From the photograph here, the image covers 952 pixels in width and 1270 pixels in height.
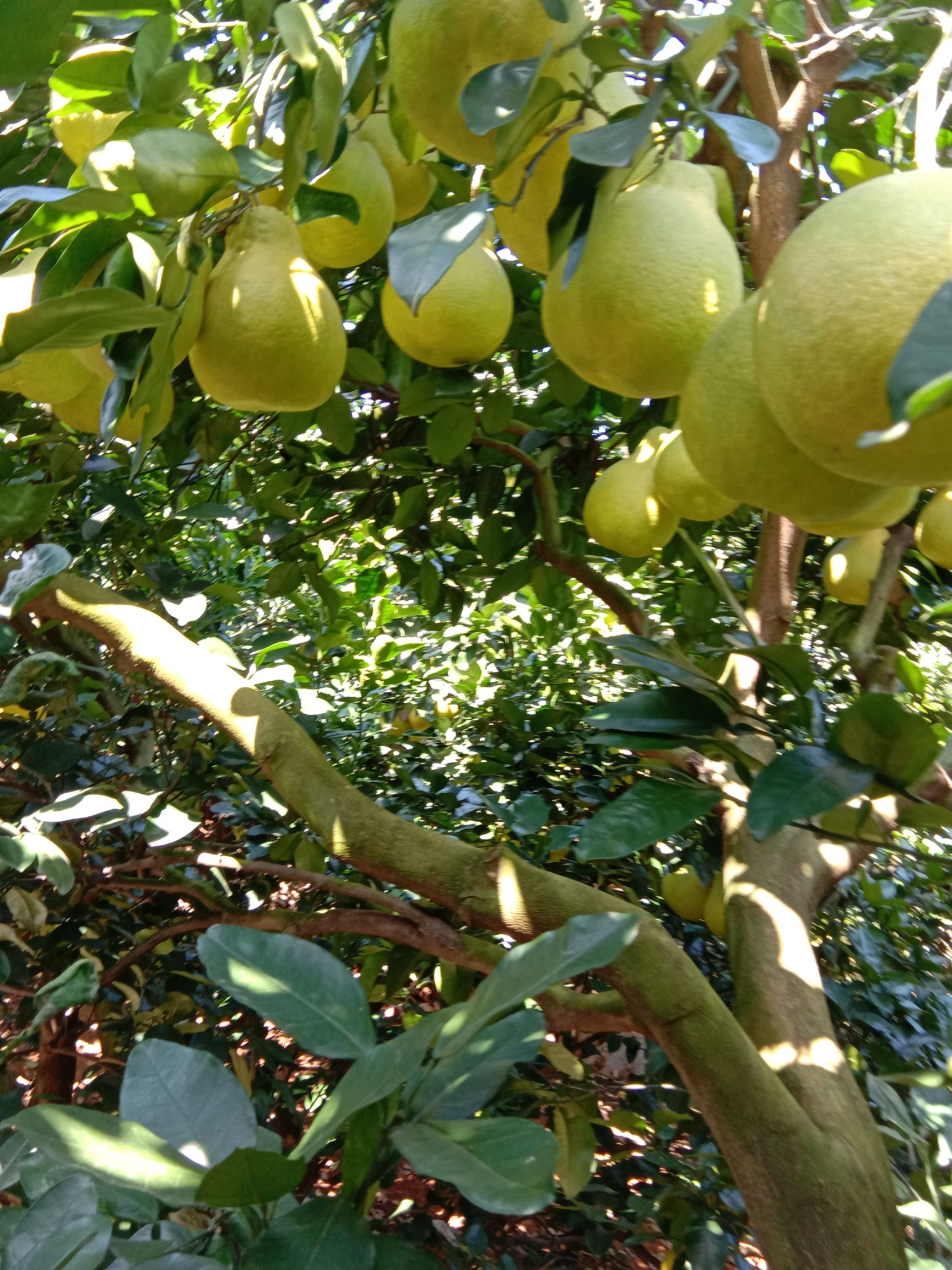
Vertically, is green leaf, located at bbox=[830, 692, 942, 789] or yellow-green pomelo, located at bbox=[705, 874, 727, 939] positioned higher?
green leaf, located at bbox=[830, 692, 942, 789]

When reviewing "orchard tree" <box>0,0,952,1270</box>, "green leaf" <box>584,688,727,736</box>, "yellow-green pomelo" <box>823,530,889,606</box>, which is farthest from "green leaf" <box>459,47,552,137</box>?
"yellow-green pomelo" <box>823,530,889,606</box>

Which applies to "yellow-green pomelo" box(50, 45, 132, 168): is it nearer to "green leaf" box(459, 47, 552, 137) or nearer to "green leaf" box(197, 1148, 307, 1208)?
"green leaf" box(459, 47, 552, 137)

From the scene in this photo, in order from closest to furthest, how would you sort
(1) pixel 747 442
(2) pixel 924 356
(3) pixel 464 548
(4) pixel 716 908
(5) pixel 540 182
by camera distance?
(2) pixel 924 356 < (1) pixel 747 442 < (5) pixel 540 182 < (4) pixel 716 908 < (3) pixel 464 548

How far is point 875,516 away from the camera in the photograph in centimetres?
57

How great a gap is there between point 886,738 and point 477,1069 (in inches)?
15.9

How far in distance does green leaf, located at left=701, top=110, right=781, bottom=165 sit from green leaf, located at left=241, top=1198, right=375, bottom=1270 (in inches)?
21.6

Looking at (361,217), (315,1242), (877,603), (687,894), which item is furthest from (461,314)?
(687,894)

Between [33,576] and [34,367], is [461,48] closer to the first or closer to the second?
[34,367]

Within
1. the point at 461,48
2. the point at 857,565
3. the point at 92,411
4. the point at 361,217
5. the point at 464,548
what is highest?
the point at 461,48

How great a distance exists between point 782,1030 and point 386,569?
7.11ft

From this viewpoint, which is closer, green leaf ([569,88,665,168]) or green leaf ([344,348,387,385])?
green leaf ([569,88,665,168])

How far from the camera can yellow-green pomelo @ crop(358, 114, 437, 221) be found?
2.60 ft

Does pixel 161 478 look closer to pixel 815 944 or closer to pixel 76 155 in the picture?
pixel 76 155

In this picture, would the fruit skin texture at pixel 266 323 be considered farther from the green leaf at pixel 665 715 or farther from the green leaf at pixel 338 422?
the green leaf at pixel 338 422
